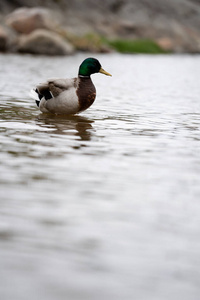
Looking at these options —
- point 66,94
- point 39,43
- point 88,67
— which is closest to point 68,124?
point 66,94

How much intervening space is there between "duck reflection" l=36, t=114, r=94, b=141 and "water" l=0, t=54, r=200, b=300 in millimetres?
27

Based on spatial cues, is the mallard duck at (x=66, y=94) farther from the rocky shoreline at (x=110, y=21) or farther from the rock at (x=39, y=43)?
the rocky shoreline at (x=110, y=21)

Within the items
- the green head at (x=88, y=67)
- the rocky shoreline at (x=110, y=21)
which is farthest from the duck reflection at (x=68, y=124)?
the rocky shoreline at (x=110, y=21)

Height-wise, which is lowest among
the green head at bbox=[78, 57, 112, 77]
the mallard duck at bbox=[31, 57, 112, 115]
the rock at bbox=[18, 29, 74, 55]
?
the mallard duck at bbox=[31, 57, 112, 115]

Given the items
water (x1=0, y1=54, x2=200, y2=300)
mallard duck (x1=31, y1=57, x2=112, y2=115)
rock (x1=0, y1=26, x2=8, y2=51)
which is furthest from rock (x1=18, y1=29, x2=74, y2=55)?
water (x1=0, y1=54, x2=200, y2=300)

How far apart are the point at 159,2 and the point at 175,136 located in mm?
69875

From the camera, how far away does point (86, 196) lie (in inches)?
163

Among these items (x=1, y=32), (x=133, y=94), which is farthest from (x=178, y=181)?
(x=1, y=32)

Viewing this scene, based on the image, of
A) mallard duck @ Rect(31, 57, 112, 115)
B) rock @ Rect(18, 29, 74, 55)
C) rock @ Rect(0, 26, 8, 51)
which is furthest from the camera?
rock @ Rect(18, 29, 74, 55)

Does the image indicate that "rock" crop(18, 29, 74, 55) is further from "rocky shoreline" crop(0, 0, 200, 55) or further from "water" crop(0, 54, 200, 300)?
"water" crop(0, 54, 200, 300)

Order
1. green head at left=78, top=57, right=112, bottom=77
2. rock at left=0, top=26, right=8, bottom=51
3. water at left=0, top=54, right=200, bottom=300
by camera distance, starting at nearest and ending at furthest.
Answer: water at left=0, top=54, right=200, bottom=300, green head at left=78, top=57, right=112, bottom=77, rock at left=0, top=26, right=8, bottom=51

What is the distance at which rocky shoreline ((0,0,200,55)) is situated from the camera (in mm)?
38500

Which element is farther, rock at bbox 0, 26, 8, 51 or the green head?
rock at bbox 0, 26, 8, 51

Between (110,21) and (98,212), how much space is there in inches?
2512
